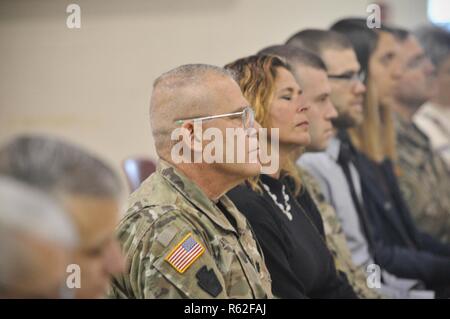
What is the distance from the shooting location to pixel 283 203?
96.4 inches

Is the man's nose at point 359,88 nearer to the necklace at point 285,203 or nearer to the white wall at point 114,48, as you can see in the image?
the necklace at point 285,203

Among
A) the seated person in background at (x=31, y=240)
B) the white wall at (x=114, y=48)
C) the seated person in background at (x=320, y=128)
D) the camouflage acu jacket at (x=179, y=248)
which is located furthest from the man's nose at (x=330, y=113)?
the white wall at (x=114, y=48)

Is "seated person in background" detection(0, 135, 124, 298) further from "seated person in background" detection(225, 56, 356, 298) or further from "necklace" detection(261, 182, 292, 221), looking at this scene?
"necklace" detection(261, 182, 292, 221)

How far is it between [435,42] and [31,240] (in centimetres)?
403

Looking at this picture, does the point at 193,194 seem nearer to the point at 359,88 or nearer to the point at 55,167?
the point at 55,167

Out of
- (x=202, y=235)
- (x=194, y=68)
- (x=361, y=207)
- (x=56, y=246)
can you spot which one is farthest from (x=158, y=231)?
(x=361, y=207)

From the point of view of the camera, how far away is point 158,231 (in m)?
1.79

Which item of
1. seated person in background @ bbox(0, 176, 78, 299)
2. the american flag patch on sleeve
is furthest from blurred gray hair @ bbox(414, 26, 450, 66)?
seated person in background @ bbox(0, 176, 78, 299)

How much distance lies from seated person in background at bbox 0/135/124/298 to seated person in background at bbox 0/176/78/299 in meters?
0.02

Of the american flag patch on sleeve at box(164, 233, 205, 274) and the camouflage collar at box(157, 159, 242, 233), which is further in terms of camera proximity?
the camouflage collar at box(157, 159, 242, 233)

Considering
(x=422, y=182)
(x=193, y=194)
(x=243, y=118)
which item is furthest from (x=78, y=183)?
(x=422, y=182)

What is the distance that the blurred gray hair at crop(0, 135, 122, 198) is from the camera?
1.24 metres

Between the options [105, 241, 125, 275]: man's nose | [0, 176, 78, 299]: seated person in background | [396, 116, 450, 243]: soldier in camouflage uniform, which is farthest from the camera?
[396, 116, 450, 243]: soldier in camouflage uniform

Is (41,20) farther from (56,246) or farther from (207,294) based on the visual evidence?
(56,246)
